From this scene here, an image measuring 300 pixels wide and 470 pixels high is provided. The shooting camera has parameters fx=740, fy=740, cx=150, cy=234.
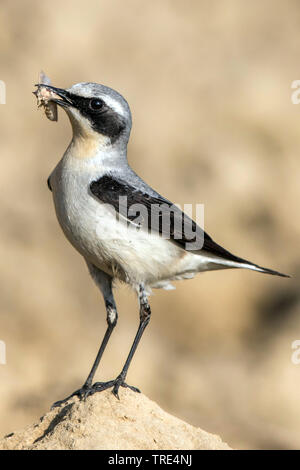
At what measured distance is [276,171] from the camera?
50.1ft

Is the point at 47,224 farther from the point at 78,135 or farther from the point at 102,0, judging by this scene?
the point at 78,135

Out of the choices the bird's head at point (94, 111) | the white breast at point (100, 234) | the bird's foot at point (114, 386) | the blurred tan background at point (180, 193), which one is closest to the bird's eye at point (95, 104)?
the bird's head at point (94, 111)

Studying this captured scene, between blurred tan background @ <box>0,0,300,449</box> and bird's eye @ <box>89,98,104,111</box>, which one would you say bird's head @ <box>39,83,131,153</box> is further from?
blurred tan background @ <box>0,0,300,449</box>

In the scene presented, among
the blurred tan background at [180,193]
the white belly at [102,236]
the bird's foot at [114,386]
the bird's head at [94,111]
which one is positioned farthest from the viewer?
the blurred tan background at [180,193]

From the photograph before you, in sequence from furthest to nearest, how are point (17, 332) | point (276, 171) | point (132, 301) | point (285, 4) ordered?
point (285, 4), point (276, 171), point (132, 301), point (17, 332)

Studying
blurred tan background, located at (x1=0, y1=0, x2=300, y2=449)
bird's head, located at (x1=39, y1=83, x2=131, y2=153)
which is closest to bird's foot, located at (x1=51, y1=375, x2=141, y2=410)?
bird's head, located at (x1=39, y1=83, x2=131, y2=153)

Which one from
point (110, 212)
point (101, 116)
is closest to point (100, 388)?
point (110, 212)

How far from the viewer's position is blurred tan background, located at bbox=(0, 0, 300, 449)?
1360cm

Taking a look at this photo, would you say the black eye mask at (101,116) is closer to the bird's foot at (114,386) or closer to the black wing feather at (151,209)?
the black wing feather at (151,209)

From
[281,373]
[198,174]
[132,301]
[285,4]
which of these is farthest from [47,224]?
[285,4]

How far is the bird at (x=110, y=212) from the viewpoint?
6.39 m

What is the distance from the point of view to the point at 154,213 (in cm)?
671

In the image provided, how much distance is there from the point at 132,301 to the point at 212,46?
19.5 ft

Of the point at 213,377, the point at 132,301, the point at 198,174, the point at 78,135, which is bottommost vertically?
the point at 213,377
